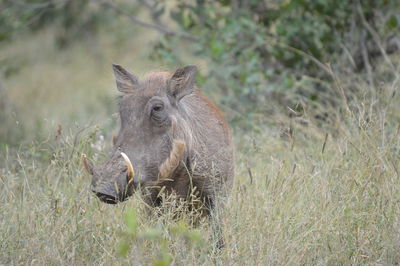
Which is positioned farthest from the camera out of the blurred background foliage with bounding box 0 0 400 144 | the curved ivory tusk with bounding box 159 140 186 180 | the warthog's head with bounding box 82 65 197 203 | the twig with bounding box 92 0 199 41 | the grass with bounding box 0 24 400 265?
the twig with bounding box 92 0 199 41

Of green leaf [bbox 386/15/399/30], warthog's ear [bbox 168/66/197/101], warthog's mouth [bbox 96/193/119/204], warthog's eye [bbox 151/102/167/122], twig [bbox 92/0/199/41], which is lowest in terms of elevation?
twig [bbox 92/0/199/41]

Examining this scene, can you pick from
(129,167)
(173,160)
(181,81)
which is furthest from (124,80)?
(129,167)

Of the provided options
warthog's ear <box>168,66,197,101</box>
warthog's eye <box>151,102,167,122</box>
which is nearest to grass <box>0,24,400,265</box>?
warthog's eye <box>151,102,167,122</box>

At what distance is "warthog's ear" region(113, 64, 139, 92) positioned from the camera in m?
4.77

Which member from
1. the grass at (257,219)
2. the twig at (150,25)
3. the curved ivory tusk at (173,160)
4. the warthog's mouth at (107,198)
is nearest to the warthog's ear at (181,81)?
the curved ivory tusk at (173,160)

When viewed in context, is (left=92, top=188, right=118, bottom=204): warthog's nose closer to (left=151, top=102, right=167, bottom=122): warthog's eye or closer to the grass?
the grass

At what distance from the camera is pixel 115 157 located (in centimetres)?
424

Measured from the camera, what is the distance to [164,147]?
446 centimetres

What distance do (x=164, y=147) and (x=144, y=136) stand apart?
14 cm

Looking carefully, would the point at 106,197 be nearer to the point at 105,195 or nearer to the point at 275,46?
the point at 105,195

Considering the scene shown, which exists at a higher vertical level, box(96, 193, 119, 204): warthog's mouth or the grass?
box(96, 193, 119, 204): warthog's mouth

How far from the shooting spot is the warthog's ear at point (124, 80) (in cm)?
477

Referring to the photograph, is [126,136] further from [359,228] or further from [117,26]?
[117,26]

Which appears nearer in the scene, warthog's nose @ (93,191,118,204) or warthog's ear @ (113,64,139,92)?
warthog's nose @ (93,191,118,204)
